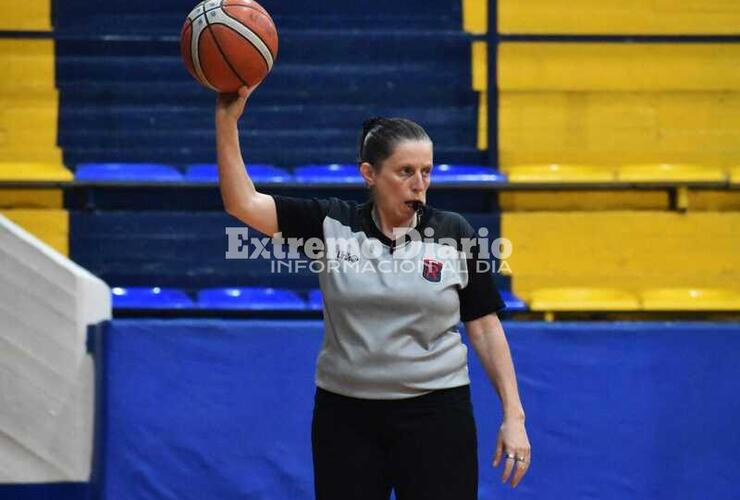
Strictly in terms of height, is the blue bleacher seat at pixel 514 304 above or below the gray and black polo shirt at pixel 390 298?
below

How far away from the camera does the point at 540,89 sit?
773cm

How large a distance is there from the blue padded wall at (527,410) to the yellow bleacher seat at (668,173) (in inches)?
110

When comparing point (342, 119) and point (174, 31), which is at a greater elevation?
point (174, 31)

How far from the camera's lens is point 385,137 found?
9.46 feet

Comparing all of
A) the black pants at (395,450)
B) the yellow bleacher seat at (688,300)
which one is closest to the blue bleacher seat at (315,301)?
the yellow bleacher seat at (688,300)

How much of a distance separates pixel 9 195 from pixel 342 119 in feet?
7.68

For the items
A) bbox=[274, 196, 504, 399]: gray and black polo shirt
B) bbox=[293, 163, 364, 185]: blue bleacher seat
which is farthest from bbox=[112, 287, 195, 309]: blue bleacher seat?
bbox=[274, 196, 504, 399]: gray and black polo shirt

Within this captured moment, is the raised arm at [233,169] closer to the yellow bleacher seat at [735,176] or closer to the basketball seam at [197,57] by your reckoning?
the basketball seam at [197,57]

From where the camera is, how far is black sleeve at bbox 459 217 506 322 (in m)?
2.94

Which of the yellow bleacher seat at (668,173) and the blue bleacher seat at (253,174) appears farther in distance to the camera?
the yellow bleacher seat at (668,173)

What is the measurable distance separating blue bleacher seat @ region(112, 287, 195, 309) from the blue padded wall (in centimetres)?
185

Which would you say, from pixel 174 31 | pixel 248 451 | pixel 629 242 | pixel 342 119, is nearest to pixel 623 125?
pixel 629 242

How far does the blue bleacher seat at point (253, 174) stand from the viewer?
6984 mm

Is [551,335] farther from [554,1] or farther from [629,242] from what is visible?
[554,1]
